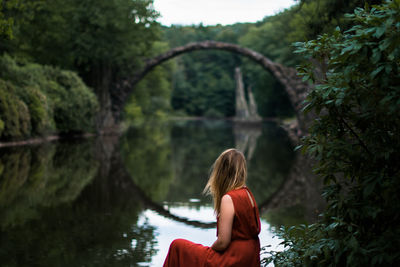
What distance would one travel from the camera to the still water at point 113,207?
519cm

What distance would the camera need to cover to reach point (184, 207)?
315 inches

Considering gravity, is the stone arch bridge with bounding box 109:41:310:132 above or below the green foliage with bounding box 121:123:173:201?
above

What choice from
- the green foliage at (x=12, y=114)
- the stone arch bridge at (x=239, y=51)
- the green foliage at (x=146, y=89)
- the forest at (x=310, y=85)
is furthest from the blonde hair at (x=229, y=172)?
the green foliage at (x=146, y=89)

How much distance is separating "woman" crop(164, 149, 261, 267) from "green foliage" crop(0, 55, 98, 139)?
15710mm

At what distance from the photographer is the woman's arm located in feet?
10.1

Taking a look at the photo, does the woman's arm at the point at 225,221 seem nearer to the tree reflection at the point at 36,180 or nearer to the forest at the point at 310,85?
the forest at the point at 310,85

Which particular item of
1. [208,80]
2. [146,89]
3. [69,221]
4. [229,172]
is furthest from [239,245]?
[208,80]

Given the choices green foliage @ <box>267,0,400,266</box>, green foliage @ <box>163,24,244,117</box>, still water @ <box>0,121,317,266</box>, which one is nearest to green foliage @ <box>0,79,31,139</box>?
still water @ <box>0,121,317,266</box>

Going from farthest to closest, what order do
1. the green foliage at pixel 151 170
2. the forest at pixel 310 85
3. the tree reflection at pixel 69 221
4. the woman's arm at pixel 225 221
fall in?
the green foliage at pixel 151 170
the tree reflection at pixel 69 221
the woman's arm at pixel 225 221
the forest at pixel 310 85

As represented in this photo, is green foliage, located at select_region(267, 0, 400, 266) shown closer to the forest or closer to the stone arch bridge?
the forest

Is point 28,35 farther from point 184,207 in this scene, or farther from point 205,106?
point 205,106

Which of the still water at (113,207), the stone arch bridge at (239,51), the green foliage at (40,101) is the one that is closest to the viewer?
the still water at (113,207)

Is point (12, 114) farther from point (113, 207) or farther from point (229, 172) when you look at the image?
point (229, 172)

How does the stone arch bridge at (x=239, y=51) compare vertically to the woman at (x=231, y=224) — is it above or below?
above
